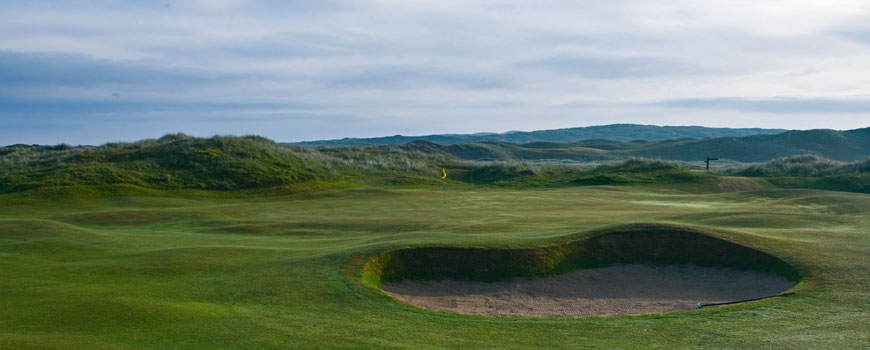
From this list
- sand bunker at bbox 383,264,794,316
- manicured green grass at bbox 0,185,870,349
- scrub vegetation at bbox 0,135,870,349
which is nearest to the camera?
manicured green grass at bbox 0,185,870,349

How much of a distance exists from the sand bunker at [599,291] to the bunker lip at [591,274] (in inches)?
1.1

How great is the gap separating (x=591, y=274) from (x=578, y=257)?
738 millimetres

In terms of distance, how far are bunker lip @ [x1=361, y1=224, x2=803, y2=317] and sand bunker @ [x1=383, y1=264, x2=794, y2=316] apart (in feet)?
0.09

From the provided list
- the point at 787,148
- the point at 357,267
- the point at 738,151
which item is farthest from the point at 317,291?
the point at 787,148

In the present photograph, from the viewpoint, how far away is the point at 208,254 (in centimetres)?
1809

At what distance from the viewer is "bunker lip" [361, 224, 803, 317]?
16.4m

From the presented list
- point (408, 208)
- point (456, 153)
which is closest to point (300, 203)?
point (408, 208)

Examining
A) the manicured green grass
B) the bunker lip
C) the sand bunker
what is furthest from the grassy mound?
the manicured green grass

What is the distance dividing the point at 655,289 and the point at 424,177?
54288 mm

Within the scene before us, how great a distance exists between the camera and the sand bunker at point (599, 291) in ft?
52.6

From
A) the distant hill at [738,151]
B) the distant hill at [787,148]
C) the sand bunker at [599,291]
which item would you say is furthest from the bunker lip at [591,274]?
the distant hill at [787,148]

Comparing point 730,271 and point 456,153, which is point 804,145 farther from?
point 730,271

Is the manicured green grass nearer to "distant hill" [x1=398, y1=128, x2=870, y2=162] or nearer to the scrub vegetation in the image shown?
the scrub vegetation

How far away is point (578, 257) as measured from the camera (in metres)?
19.4
